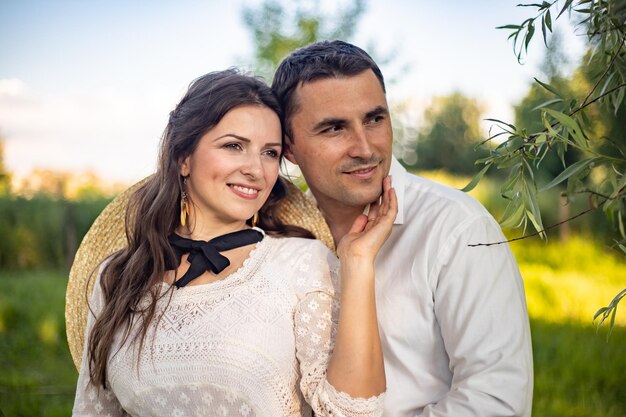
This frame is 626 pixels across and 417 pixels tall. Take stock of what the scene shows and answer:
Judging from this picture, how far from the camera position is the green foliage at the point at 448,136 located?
18.1 meters

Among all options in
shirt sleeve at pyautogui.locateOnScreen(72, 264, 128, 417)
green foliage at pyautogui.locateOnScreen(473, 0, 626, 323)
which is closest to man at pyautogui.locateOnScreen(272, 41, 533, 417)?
green foliage at pyautogui.locateOnScreen(473, 0, 626, 323)

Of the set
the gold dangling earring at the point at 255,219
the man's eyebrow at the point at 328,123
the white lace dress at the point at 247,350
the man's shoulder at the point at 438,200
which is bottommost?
the white lace dress at the point at 247,350

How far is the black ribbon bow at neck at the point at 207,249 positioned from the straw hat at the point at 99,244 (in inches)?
11.1

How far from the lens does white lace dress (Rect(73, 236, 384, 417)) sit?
2131mm

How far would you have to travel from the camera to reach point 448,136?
1859 cm

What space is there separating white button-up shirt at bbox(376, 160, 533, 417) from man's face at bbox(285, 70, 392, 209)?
16 cm

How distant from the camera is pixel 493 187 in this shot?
11.2m

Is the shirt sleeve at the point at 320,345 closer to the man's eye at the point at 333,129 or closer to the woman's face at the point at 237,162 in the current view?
the woman's face at the point at 237,162

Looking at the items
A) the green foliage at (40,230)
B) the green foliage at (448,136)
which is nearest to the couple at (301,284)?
the green foliage at (40,230)

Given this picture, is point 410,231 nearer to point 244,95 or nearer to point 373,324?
point 373,324

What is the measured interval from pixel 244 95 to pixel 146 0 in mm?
7686

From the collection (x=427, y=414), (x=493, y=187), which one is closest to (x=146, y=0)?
(x=493, y=187)

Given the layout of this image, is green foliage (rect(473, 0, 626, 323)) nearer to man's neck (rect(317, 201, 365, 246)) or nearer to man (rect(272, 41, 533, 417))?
man (rect(272, 41, 533, 417))

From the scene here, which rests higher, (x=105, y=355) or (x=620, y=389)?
(x=105, y=355)
